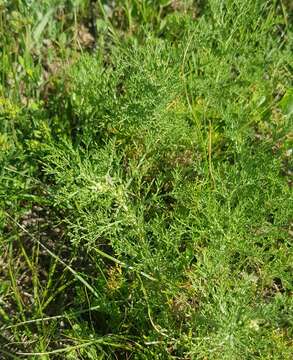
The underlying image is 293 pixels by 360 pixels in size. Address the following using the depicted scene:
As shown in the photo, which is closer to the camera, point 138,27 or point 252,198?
point 252,198

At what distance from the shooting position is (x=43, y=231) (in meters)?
2.22

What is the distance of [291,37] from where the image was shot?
2326mm

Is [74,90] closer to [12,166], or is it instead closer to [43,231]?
[12,166]

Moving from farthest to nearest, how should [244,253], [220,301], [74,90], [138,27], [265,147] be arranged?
[138,27]
[74,90]
[265,147]
[244,253]
[220,301]

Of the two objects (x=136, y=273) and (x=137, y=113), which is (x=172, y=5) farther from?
(x=136, y=273)

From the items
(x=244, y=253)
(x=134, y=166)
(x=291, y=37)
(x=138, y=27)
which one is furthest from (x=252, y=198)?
(x=138, y=27)

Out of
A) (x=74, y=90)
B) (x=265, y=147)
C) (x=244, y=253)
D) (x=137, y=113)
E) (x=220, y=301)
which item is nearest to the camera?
(x=220, y=301)

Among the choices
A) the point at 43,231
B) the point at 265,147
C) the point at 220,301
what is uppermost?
the point at 265,147

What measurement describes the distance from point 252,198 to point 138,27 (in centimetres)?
110

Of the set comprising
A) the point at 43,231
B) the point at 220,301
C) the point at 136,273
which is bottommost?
the point at 43,231

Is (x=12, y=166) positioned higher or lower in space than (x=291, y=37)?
lower

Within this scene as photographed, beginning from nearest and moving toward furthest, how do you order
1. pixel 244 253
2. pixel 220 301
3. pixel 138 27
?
pixel 220 301 < pixel 244 253 < pixel 138 27

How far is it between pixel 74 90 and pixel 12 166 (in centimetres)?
38

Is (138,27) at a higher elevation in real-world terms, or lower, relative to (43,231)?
higher
